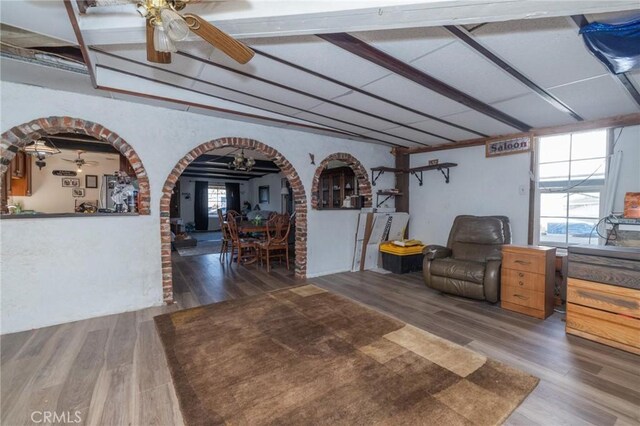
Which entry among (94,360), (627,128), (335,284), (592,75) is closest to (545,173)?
(627,128)

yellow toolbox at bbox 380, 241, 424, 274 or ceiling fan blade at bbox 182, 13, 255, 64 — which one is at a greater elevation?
ceiling fan blade at bbox 182, 13, 255, 64

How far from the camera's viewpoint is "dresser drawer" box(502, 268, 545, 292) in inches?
116

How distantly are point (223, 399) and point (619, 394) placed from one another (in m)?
2.58

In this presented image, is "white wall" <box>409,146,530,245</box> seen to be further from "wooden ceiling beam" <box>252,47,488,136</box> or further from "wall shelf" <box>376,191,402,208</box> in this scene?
"wooden ceiling beam" <box>252,47,488,136</box>

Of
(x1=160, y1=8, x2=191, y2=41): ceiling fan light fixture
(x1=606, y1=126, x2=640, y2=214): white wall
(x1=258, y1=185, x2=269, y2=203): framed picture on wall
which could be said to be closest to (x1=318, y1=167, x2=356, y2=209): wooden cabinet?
(x1=258, y1=185, x2=269, y2=203): framed picture on wall

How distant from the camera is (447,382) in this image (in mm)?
1832

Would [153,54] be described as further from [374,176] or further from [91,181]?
[91,181]

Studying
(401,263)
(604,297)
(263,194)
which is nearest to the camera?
(604,297)

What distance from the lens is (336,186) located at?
24.3ft

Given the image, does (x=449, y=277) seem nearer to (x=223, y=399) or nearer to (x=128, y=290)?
(x=223, y=399)

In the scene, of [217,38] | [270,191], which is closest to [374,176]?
[217,38]

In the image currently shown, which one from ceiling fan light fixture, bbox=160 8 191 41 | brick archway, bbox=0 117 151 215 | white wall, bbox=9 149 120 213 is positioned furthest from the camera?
white wall, bbox=9 149 120 213

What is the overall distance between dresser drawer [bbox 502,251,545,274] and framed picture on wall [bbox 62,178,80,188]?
9.18m
